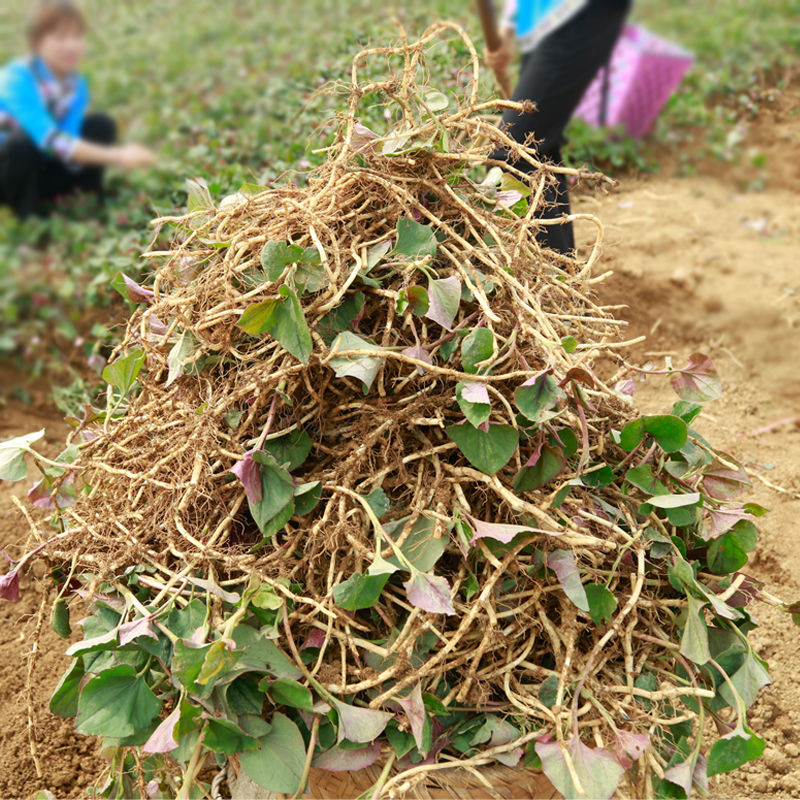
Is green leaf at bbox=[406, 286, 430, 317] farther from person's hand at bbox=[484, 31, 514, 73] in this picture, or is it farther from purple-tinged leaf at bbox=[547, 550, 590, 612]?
person's hand at bbox=[484, 31, 514, 73]

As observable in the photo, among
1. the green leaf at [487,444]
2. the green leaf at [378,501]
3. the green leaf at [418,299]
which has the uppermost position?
the green leaf at [418,299]

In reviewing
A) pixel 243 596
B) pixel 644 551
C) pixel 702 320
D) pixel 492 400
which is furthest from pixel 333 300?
pixel 702 320

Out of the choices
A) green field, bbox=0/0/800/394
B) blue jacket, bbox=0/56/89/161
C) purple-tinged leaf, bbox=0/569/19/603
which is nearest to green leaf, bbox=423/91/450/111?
green field, bbox=0/0/800/394

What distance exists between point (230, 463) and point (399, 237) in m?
0.47

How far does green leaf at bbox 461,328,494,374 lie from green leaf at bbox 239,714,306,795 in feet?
1.97

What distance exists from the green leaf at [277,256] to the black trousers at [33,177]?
10.4 ft

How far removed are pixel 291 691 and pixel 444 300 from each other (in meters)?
0.63

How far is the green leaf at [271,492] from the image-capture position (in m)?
1.26

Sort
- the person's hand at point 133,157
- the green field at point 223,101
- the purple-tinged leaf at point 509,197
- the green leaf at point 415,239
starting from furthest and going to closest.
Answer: the person's hand at point 133,157 → the green field at point 223,101 → the purple-tinged leaf at point 509,197 → the green leaf at point 415,239

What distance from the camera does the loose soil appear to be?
1857 mm

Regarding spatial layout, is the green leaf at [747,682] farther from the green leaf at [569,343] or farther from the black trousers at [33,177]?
the black trousers at [33,177]

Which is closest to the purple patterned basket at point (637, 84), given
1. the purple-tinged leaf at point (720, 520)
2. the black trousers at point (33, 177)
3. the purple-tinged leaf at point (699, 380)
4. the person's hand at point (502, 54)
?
the person's hand at point (502, 54)

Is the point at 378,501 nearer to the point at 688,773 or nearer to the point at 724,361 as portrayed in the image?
the point at 688,773

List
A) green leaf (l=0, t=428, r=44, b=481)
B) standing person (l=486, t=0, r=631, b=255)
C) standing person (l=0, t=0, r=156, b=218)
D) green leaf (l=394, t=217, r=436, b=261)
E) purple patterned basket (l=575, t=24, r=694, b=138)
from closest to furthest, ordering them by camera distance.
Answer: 1. green leaf (l=394, t=217, r=436, b=261)
2. green leaf (l=0, t=428, r=44, b=481)
3. standing person (l=486, t=0, r=631, b=255)
4. standing person (l=0, t=0, r=156, b=218)
5. purple patterned basket (l=575, t=24, r=694, b=138)
